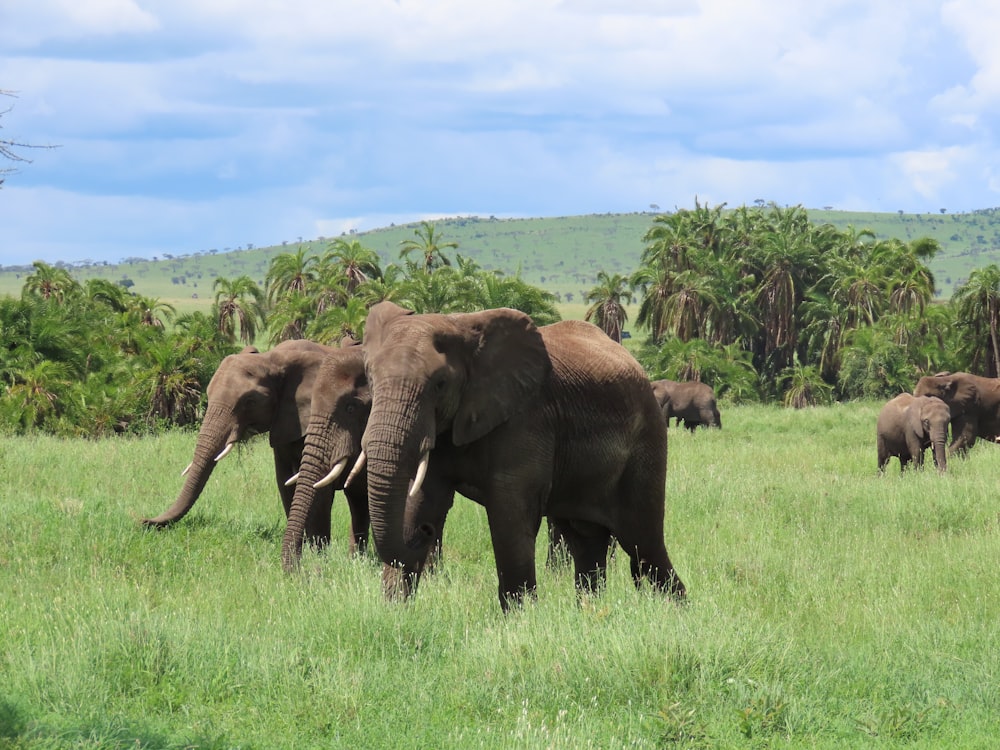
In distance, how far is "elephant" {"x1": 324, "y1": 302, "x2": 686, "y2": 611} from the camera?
22.6 feet

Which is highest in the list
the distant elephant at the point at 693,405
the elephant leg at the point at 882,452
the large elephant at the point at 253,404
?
the large elephant at the point at 253,404

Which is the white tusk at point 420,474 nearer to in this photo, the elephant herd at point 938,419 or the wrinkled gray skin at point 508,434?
the wrinkled gray skin at point 508,434

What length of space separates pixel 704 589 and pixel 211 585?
12.3 ft

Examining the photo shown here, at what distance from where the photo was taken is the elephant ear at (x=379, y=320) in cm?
732

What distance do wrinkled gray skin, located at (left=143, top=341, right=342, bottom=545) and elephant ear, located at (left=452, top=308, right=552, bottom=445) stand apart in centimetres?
395

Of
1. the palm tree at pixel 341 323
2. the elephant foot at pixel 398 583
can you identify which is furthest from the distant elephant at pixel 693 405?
the elephant foot at pixel 398 583

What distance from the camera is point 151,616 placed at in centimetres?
750

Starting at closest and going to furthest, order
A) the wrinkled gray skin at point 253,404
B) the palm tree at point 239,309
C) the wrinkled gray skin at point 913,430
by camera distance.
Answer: the wrinkled gray skin at point 253,404
the wrinkled gray skin at point 913,430
the palm tree at point 239,309

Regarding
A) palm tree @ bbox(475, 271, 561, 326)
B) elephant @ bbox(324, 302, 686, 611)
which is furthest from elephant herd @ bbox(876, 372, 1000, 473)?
palm tree @ bbox(475, 271, 561, 326)

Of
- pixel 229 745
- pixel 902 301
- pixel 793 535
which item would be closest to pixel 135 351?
pixel 793 535

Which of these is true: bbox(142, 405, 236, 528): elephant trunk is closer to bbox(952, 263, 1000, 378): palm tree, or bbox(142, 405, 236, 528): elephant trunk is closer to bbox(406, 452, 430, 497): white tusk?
bbox(406, 452, 430, 497): white tusk

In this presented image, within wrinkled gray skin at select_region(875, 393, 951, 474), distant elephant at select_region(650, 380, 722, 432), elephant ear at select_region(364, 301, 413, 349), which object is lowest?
distant elephant at select_region(650, 380, 722, 432)

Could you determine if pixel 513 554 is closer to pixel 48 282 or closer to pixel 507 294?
pixel 507 294

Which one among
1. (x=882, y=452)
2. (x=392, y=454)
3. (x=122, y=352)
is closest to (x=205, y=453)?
(x=392, y=454)
